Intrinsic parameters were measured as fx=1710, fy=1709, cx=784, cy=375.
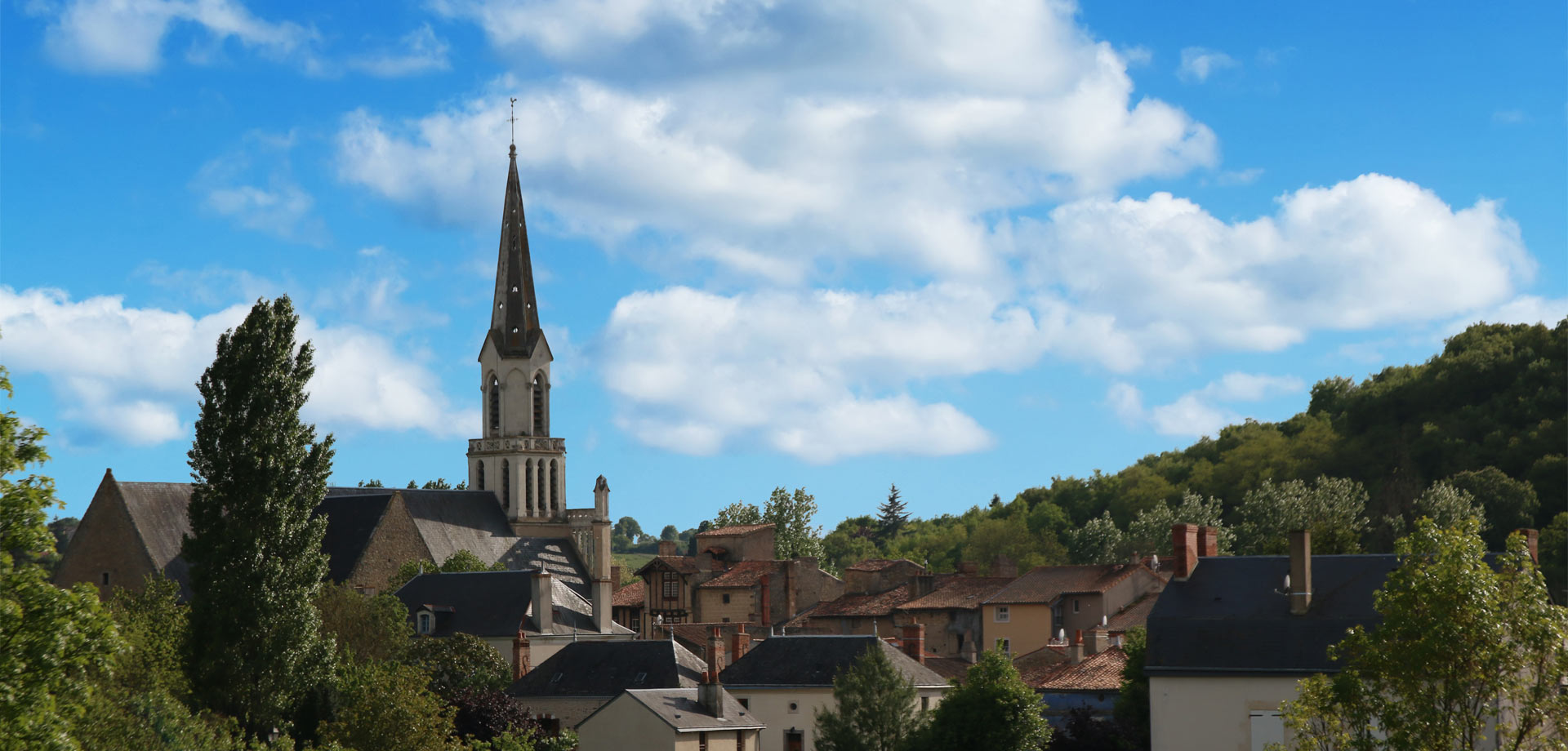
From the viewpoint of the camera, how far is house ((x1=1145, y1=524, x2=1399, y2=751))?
41.7 metres

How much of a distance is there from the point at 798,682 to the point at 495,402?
135ft

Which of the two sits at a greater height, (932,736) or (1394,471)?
(1394,471)

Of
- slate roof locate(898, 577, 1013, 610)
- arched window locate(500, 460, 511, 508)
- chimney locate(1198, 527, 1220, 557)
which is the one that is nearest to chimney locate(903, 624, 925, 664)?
chimney locate(1198, 527, 1220, 557)

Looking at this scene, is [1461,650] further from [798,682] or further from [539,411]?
[539,411]

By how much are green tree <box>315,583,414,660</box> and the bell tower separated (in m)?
31.8

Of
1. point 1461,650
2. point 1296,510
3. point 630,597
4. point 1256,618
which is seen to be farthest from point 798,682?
point 1296,510

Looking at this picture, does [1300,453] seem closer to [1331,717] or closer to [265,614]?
[265,614]

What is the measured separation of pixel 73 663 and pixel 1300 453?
104 metres

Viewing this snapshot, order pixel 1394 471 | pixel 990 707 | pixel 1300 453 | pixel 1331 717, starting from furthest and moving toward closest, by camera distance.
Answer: pixel 1300 453 → pixel 1394 471 → pixel 990 707 → pixel 1331 717

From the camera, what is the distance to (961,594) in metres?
81.4

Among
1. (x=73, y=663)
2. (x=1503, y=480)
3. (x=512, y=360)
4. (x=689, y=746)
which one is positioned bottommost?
(x=689, y=746)

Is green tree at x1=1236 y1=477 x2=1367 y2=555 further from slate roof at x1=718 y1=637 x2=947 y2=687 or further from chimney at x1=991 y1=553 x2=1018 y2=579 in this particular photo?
slate roof at x1=718 y1=637 x2=947 y2=687

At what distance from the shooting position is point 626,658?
5644 centimetres

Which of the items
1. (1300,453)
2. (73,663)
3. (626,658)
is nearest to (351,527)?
(626,658)
